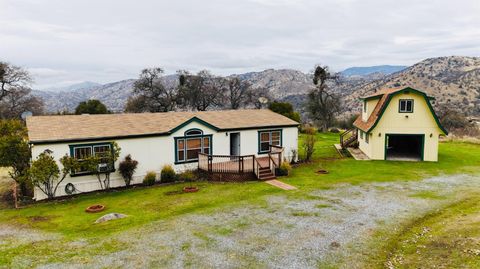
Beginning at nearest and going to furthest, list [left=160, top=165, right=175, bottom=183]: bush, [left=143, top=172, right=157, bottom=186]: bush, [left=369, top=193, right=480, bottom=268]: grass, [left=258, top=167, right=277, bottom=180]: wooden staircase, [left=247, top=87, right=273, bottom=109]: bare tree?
[left=369, top=193, right=480, bottom=268]: grass
[left=143, top=172, right=157, bottom=186]: bush
[left=160, top=165, right=175, bottom=183]: bush
[left=258, top=167, right=277, bottom=180]: wooden staircase
[left=247, top=87, right=273, bottom=109]: bare tree

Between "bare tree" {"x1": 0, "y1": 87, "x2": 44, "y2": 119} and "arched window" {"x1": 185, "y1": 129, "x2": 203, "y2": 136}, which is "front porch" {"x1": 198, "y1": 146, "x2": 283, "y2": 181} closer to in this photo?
"arched window" {"x1": 185, "y1": 129, "x2": 203, "y2": 136}

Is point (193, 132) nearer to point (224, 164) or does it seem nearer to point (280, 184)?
point (224, 164)

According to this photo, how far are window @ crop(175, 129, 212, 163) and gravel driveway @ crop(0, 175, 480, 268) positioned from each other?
714cm

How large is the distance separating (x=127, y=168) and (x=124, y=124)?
3174mm

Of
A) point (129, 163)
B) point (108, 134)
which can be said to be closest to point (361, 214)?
point (129, 163)

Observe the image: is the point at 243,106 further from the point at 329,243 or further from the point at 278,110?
the point at 329,243

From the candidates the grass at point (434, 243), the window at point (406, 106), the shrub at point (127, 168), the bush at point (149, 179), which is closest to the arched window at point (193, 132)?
the bush at point (149, 179)

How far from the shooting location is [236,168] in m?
19.2

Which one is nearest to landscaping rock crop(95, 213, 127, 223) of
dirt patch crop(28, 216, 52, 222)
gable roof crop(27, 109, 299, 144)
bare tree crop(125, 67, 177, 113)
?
dirt patch crop(28, 216, 52, 222)

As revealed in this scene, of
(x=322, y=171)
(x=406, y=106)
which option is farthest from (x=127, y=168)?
(x=406, y=106)

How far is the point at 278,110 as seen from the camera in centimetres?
4009

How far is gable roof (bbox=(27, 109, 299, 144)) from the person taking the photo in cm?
1622

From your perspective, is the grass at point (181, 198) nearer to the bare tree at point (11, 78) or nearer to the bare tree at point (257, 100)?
the bare tree at point (257, 100)

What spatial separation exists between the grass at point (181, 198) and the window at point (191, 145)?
251 cm
